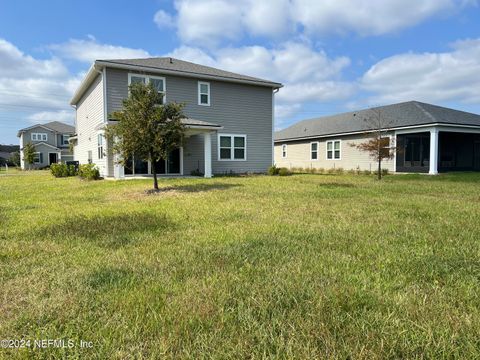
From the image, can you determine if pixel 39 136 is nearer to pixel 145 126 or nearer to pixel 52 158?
pixel 52 158

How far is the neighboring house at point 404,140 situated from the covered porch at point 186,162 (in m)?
10.5

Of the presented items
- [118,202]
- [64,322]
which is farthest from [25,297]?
[118,202]

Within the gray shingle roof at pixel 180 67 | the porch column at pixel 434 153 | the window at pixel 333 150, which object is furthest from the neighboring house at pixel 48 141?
the porch column at pixel 434 153

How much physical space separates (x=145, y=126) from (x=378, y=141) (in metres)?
11.5

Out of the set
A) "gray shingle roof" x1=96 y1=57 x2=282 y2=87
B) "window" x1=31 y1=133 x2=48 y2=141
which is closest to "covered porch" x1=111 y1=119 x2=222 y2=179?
"gray shingle roof" x1=96 y1=57 x2=282 y2=87

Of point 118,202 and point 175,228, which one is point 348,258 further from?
point 118,202

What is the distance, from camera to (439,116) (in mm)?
20297

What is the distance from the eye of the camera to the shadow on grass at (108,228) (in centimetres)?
479

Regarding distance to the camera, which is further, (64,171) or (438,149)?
(64,171)

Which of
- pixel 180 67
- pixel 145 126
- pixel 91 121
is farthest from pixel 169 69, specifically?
pixel 145 126

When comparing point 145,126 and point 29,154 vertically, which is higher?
point 29,154

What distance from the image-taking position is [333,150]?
1030 inches

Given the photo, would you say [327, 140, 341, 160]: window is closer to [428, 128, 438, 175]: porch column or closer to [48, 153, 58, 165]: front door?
[428, 128, 438, 175]: porch column

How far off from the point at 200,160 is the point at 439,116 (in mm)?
15111
